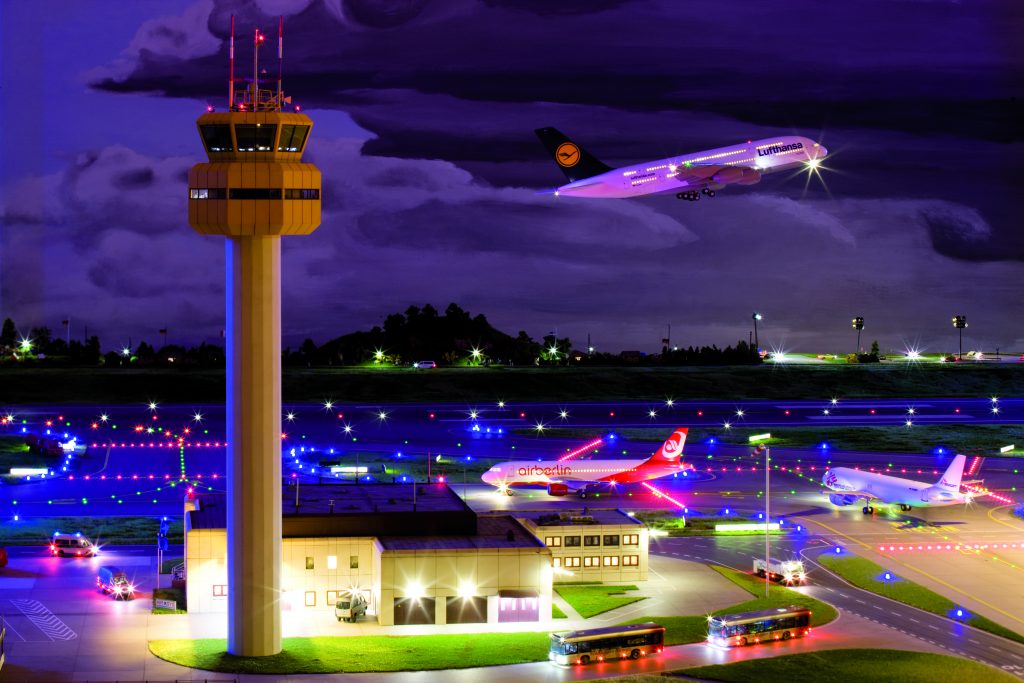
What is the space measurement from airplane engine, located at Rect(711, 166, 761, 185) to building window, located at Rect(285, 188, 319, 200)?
9555cm

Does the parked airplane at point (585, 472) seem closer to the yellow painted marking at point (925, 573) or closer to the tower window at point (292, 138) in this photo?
the yellow painted marking at point (925, 573)

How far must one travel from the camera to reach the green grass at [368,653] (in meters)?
62.5

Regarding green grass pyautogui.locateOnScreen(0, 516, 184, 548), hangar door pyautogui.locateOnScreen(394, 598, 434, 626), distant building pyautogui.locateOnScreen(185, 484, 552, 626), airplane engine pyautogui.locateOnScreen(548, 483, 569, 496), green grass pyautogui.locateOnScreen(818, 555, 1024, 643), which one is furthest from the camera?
airplane engine pyautogui.locateOnScreen(548, 483, 569, 496)

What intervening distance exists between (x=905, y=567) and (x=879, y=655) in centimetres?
2341

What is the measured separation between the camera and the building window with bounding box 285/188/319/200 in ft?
201

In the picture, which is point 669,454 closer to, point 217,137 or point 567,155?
point 567,155

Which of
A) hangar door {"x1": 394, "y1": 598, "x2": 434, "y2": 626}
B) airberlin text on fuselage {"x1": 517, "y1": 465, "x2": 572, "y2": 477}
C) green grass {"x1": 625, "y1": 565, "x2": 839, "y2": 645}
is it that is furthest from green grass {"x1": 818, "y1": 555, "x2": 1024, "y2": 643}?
airberlin text on fuselage {"x1": 517, "y1": 465, "x2": 572, "y2": 477}

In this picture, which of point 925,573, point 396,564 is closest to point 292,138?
point 396,564

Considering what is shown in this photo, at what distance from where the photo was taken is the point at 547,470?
118 m

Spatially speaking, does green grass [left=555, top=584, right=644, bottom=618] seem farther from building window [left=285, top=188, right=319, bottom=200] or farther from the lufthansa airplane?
the lufthansa airplane

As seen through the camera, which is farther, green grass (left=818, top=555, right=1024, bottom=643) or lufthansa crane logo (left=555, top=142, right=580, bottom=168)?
lufthansa crane logo (left=555, top=142, right=580, bottom=168)

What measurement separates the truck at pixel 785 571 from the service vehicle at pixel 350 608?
26.8 meters

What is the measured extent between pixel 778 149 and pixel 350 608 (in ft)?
320

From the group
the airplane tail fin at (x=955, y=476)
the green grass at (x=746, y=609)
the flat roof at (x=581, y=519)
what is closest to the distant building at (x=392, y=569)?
the green grass at (x=746, y=609)
